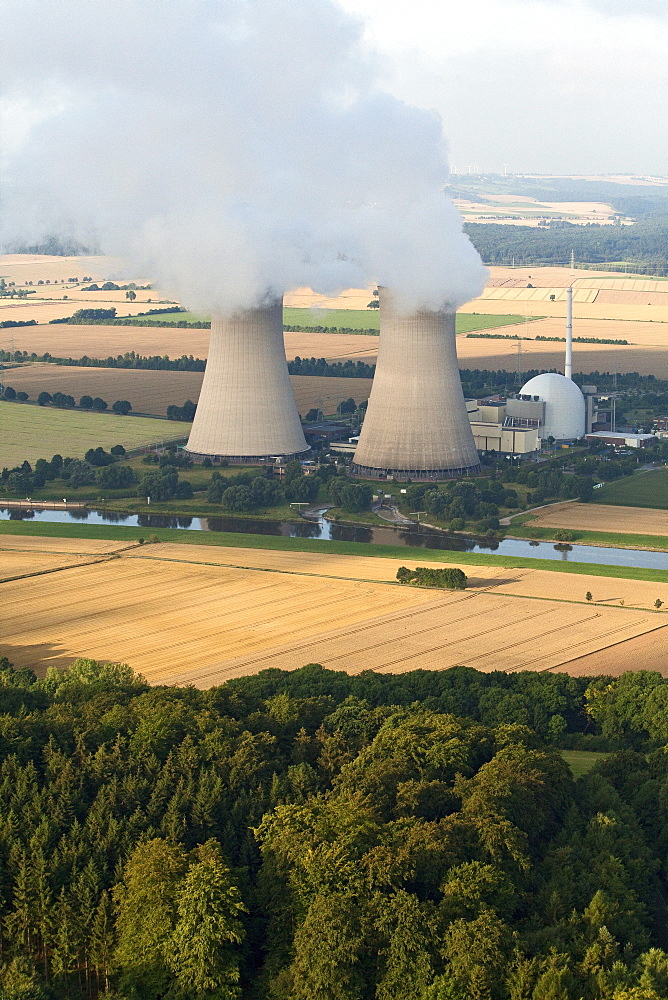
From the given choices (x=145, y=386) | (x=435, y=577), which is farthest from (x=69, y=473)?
(x=145, y=386)

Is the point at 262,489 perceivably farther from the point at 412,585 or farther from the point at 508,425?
the point at 508,425

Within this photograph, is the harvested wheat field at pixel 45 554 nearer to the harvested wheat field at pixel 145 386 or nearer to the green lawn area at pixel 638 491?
the green lawn area at pixel 638 491

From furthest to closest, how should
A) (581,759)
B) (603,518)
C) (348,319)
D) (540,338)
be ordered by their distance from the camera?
1. (348,319)
2. (540,338)
3. (603,518)
4. (581,759)

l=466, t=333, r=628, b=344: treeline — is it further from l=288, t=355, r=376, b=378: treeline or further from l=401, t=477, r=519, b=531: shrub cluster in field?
l=401, t=477, r=519, b=531: shrub cluster in field

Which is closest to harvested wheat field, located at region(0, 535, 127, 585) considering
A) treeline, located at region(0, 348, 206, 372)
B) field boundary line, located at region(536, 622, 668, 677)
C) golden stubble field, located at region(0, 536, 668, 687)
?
golden stubble field, located at region(0, 536, 668, 687)

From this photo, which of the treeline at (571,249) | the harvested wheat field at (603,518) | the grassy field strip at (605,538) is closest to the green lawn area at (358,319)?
the treeline at (571,249)
